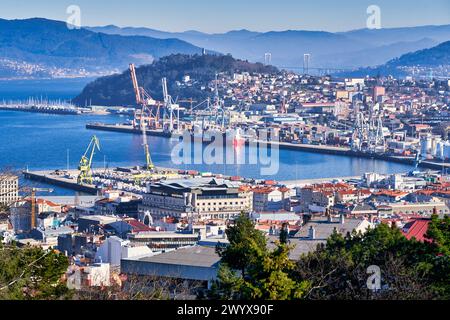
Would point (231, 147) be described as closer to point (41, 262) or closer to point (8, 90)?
point (41, 262)

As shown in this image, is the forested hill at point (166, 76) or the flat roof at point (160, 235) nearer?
the flat roof at point (160, 235)

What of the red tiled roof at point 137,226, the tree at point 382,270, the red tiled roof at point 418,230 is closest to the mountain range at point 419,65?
the red tiled roof at point 137,226

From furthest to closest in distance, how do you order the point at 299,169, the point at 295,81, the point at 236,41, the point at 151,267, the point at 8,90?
the point at 8,90 → the point at 236,41 → the point at 295,81 → the point at 299,169 → the point at 151,267

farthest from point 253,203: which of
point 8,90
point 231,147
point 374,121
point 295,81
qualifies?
point 8,90

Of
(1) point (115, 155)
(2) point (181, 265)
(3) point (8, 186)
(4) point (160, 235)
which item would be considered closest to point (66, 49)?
(1) point (115, 155)

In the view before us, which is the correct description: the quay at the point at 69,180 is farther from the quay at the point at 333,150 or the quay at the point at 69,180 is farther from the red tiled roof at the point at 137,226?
the red tiled roof at the point at 137,226

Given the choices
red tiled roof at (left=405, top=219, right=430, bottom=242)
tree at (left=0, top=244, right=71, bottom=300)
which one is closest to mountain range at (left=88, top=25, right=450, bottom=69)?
red tiled roof at (left=405, top=219, right=430, bottom=242)

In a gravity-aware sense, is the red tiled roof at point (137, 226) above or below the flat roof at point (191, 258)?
below
